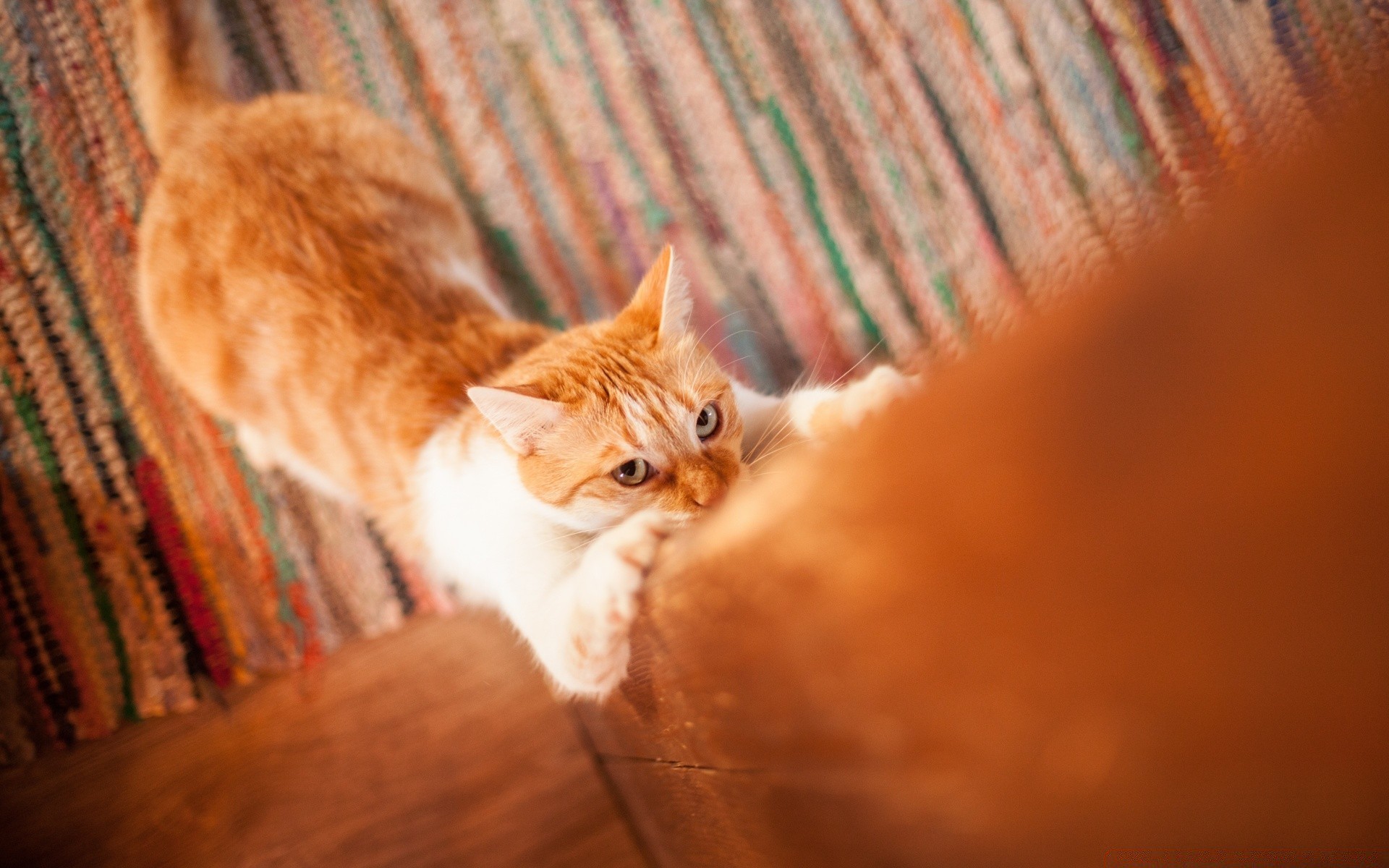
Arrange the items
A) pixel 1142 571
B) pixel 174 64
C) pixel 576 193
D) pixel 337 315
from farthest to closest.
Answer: pixel 576 193 < pixel 174 64 < pixel 337 315 < pixel 1142 571

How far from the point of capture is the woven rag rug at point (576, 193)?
1.23 metres

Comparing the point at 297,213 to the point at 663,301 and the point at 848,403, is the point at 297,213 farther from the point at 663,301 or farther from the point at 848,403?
the point at 848,403

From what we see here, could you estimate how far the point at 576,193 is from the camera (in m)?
1.38

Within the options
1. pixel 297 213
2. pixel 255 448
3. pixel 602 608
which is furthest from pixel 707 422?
pixel 255 448

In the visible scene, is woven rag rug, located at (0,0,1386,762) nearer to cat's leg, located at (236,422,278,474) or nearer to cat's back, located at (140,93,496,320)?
cat's leg, located at (236,422,278,474)

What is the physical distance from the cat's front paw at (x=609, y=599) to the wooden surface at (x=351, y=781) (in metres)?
0.69

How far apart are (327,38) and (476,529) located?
3.53ft

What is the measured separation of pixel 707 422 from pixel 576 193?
709 millimetres

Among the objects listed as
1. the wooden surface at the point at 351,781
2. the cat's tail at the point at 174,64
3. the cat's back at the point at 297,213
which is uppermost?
the cat's tail at the point at 174,64

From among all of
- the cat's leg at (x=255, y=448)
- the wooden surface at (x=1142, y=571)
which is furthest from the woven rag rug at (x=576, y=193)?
the wooden surface at (x=1142, y=571)

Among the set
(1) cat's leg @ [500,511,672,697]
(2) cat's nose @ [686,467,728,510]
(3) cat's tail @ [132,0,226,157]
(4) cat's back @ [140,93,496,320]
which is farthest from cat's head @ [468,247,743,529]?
(3) cat's tail @ [132,0,226,157]

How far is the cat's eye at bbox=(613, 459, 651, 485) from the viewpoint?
846mm

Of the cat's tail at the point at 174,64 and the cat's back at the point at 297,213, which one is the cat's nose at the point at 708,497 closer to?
the cat's back at the point at 297,213

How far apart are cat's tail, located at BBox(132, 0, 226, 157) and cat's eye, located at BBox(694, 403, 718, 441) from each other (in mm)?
1006
